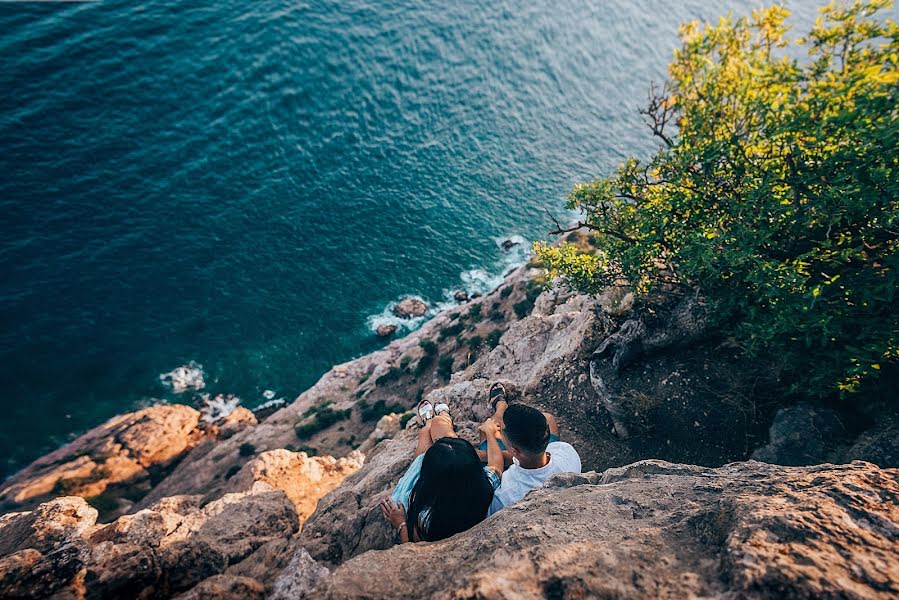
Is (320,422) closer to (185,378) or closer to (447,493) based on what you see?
(185,378)

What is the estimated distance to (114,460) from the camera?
3141 cm

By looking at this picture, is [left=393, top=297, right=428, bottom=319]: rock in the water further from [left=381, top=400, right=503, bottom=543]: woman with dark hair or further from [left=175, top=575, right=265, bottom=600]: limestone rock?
[left=381, top=400, right=503, bottom=543]: woman with dark hair

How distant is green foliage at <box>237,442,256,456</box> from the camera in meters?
30.0

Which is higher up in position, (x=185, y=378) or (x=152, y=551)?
(x=152, y=551)

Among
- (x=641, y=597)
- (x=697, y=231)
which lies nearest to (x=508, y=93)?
(x=697, y=231)

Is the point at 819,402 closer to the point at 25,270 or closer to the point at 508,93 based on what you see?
the point at 25,270

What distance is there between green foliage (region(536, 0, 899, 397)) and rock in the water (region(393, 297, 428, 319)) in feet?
121

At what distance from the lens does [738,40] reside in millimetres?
13836

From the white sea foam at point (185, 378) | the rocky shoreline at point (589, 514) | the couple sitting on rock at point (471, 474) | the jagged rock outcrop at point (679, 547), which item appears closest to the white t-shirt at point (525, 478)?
the couple sitting on rock at point (471, 474)

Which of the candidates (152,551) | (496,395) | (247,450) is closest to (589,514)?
(496,395)

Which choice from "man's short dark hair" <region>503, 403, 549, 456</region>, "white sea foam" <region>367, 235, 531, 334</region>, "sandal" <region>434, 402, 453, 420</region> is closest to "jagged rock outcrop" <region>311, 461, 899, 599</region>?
"man's short dark hair" <region>503, 403, 549, 456</region>

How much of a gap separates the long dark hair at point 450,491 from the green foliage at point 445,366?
2269cm

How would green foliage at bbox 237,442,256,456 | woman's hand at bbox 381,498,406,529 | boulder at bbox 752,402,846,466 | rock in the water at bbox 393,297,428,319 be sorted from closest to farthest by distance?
woman's hand at bbox 381,498,406,529 < boulder at bbox 752,402,846,466 < green foliage at bbox 237,442,256,456 < rock in the water at bbox 393,297,428,319

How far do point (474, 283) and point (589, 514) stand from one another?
46.3m
